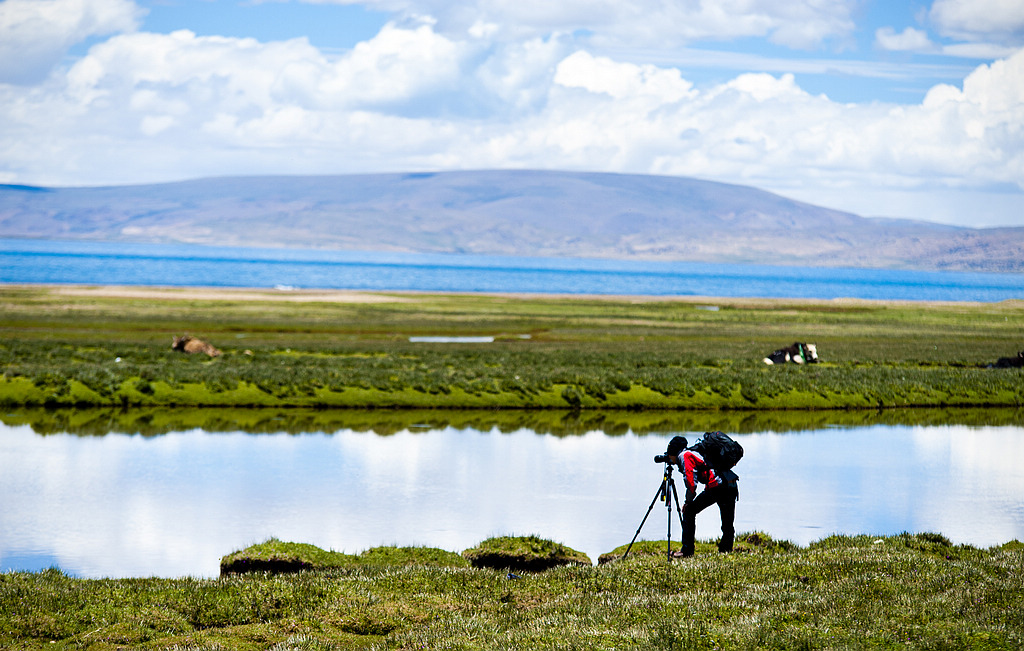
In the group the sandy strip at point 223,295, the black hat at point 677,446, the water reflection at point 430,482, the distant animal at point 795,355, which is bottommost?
the water reflection at point 430,482

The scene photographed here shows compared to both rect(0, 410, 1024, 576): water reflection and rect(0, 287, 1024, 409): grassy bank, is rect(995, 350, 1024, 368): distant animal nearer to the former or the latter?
rect(0, 287, 1024, 409): grassy bank

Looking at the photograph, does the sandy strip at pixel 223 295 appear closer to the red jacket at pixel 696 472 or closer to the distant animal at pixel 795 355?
the distant animal at pixel 795 355

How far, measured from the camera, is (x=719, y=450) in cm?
1662

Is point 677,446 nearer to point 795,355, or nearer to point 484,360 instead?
point 484,360

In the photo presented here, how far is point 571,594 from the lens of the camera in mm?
14258

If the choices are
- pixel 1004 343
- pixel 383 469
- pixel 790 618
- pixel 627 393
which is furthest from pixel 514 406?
pixel 1004 343

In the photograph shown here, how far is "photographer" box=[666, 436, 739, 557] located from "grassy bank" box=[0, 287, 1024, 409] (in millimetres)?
25972

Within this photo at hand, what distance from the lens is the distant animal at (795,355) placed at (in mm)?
54938

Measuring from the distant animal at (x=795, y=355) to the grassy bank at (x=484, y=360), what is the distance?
0.88 m

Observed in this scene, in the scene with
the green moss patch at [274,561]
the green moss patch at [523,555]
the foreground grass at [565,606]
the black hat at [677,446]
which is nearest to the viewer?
the foreground grass at [565,606]

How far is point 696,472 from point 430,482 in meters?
12.9

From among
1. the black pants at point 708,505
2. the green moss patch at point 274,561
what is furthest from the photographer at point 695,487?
the green moss patch at point 274,561

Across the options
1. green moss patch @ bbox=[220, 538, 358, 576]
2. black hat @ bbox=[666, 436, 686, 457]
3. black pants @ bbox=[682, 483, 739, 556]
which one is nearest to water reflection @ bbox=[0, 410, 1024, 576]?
green moss patch @ bbox=[220, 538, 358, 576]

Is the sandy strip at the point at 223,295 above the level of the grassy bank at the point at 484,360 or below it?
above
